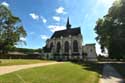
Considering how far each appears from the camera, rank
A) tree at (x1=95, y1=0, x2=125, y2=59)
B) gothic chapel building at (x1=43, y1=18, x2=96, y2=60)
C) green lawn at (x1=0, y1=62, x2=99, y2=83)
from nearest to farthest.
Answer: green lawn at (x1=0, y1=62, x2=99, y2=83), tree at (x1=95, y1=0, x2=125, y2=59), gothic chapel building at (x1=43, y1=18, x2=96, y2=60)

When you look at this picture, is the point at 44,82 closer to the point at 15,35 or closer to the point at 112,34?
the point at 112,34

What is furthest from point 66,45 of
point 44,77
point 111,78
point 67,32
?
point 44,77

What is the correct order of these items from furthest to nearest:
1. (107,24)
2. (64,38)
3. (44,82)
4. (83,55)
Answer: (64,38) → (83,55) → (107,24) → (44,82)

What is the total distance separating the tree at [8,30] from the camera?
46134 millimetres

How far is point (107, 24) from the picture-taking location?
43219 millimetres

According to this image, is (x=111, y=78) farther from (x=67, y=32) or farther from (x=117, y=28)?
(x=67, y=32)

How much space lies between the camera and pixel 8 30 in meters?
49.5

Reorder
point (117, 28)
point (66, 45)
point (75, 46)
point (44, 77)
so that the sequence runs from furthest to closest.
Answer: point (66, 45) → point (75, 46) → point (117, 28) → point (44, 77)

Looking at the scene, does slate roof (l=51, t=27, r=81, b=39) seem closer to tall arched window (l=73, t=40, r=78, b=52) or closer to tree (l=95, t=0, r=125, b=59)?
tall arched window (l=73, t=40, r=78, b=52)

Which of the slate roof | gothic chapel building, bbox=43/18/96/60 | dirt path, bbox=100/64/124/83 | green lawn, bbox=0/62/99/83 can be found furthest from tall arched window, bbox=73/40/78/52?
green lawn, bbox=0/62/99/83

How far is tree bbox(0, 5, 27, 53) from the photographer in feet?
151

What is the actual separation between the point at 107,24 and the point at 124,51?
8084 millimetres

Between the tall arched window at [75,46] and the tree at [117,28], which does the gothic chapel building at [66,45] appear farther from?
the tree at [117,28]

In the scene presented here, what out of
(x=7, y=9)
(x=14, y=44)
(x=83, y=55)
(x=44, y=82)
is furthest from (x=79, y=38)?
(x=44, y=82)
